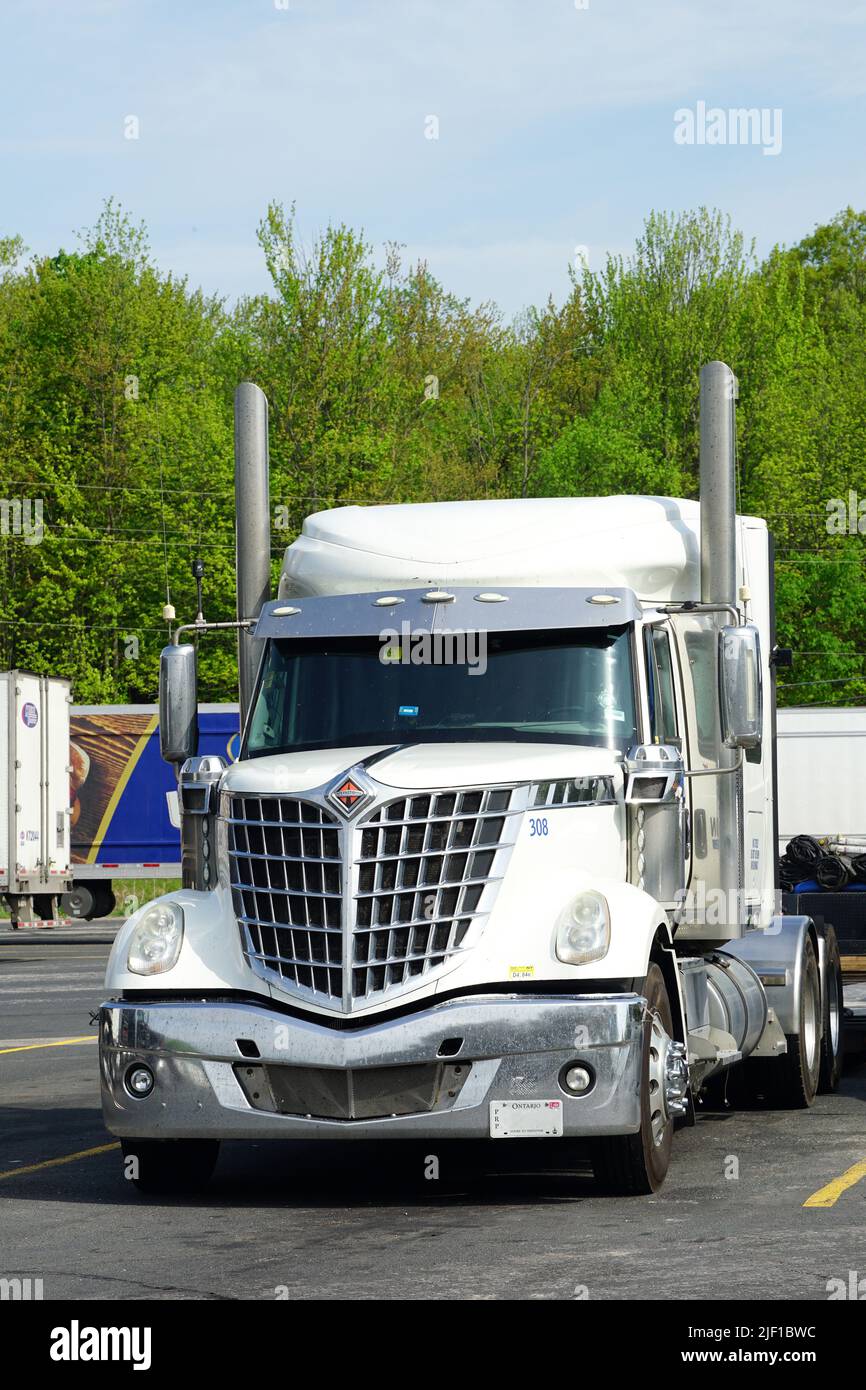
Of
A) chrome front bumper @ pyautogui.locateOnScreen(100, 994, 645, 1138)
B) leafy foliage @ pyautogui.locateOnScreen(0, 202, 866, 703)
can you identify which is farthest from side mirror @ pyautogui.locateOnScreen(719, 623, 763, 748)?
leafy foliage @ pyautogui.locateOnScreen(0, 202, 866, 703)

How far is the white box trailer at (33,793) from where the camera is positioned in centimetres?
2914

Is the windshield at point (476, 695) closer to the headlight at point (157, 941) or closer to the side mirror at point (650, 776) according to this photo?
the side mirror at point (650, 776)

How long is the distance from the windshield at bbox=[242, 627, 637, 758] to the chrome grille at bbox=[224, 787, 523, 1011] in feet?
2.64

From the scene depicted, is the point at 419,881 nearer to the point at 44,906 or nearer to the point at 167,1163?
the point at 167,1163

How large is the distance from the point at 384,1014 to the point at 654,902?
1.36 meters

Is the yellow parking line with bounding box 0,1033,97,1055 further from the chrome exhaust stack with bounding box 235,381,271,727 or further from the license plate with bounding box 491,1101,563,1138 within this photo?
the license plate with bounding box 491,1101,563,1138

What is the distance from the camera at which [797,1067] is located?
1276 cm

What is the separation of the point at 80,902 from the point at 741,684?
1061 inches

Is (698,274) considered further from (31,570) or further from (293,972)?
(293,972)

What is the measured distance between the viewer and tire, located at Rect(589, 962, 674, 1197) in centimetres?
924

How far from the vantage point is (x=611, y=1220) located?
29.2 ft

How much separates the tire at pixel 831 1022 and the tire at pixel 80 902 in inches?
915

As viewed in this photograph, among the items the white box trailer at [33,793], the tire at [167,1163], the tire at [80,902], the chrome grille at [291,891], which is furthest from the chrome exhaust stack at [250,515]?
the tire at [80,902]
